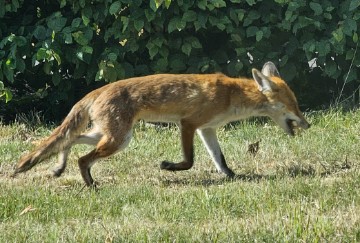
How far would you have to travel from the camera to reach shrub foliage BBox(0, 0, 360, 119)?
10.3 m

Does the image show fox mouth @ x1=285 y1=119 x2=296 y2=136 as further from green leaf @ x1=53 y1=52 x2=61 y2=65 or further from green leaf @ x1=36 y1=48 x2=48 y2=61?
green leaf @ x1=36 y1=48 x2=48 y2=61

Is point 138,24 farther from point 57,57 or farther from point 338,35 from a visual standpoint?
point 338,35

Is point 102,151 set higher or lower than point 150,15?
lower

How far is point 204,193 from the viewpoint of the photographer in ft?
23.5

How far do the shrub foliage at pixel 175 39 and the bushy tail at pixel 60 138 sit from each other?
1.99 metres

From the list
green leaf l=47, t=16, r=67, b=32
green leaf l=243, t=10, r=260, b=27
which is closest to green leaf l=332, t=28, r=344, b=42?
green leaf l=243, t=10, r=260, b=27

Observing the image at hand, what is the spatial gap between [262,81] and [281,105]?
14.4 inches

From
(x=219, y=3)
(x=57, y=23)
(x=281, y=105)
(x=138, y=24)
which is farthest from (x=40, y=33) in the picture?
(x=281, y=105)

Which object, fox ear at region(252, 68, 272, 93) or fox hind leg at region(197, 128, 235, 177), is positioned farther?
fox ear at region(252, 68, 272, 93)

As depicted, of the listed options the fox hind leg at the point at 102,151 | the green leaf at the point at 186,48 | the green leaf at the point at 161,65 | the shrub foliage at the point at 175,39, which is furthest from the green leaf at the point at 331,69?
the fox hind leg at the point at 102,151

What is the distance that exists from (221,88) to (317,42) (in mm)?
2209

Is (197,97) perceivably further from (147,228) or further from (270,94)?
(147,228)

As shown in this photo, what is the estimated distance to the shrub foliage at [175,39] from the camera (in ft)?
33.7

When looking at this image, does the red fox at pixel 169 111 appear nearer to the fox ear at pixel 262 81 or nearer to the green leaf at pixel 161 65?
the fox ear at pixel 262 81
